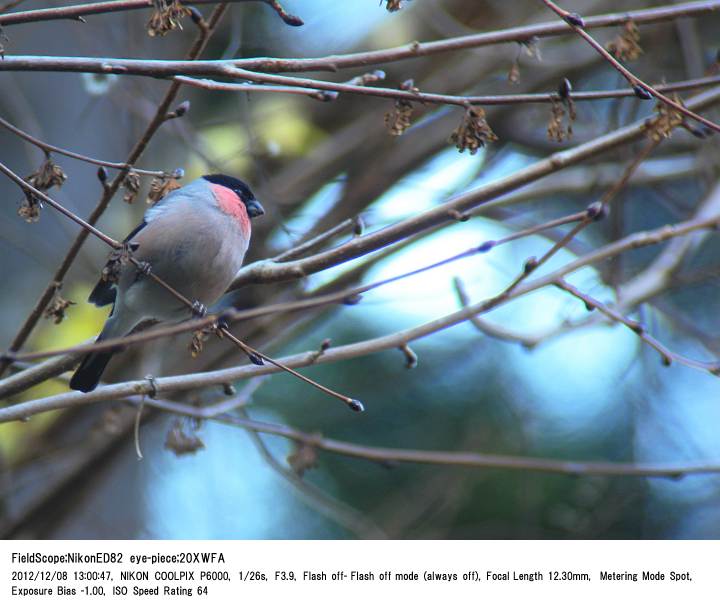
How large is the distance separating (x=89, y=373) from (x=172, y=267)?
1.29 feet

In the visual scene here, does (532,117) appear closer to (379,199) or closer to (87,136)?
(379,199)

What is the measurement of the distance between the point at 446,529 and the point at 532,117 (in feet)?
7.38

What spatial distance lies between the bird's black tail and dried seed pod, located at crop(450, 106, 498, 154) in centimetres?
125

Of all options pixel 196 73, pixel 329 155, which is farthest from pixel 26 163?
pixel 196 73

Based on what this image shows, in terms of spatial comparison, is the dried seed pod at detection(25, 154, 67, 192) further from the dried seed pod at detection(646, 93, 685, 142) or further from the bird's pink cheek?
the dried seed pod at detection(646, 93, 685, 142)

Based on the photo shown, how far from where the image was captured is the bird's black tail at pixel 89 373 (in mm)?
2521

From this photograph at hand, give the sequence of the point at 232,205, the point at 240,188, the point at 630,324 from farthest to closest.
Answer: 1. the point at 240,188
2. the point at 232,205
3. the point at 630,324

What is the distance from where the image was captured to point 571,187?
4277mm

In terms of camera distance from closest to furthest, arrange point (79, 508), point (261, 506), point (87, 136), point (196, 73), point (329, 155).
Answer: point (196, 73) < point (79, 508) < point (261, 506) < point (329, 155) < point (87, 136)

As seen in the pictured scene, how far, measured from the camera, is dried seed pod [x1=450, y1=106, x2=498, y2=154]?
1850 millimetres

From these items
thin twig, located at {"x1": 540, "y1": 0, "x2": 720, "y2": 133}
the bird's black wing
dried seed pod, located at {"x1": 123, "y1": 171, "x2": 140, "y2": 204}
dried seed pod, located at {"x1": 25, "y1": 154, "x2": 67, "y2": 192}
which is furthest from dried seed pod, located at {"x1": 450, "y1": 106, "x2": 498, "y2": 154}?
the bird's black wing

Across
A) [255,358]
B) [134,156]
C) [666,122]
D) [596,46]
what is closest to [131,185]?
[134,156]

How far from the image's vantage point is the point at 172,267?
258cm

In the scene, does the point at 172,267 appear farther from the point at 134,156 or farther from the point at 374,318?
the point at 374,318
